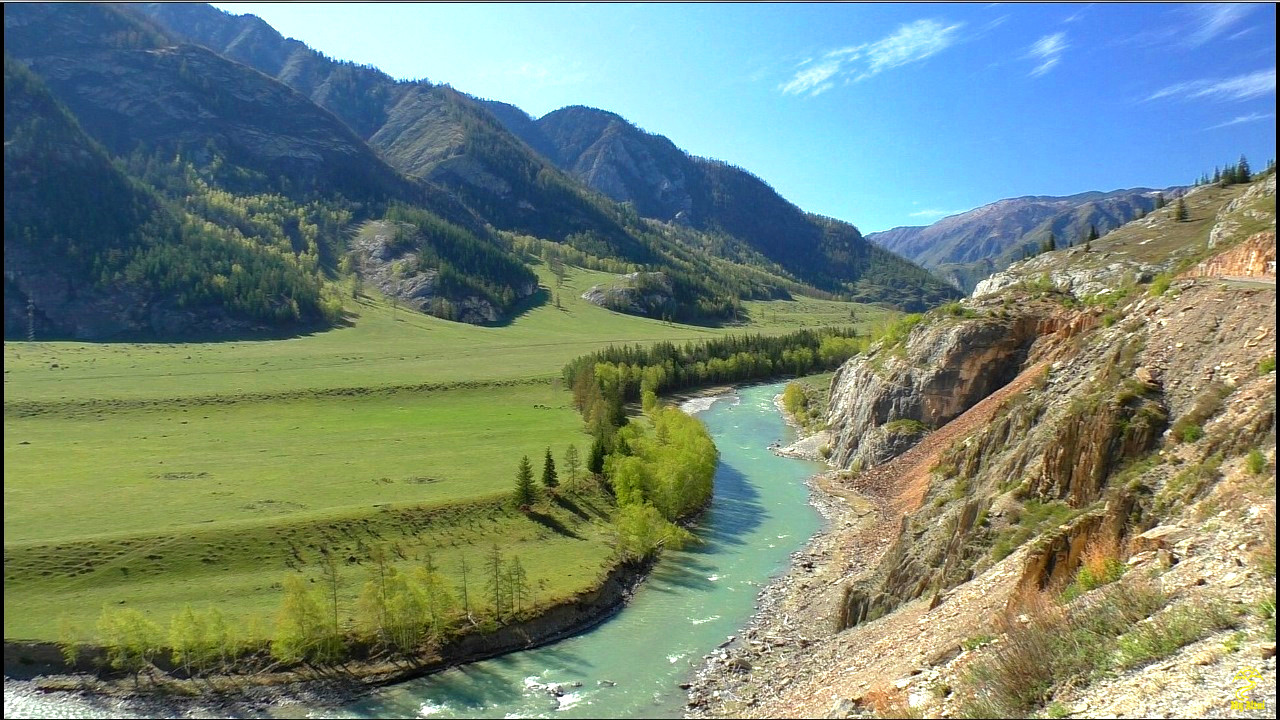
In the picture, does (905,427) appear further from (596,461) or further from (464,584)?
(464,584)

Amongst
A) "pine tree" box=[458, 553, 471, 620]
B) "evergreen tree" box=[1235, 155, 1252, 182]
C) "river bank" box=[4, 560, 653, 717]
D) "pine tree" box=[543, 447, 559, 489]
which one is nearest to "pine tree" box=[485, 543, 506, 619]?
"pine tree" box=[458, 553, 471, 620]

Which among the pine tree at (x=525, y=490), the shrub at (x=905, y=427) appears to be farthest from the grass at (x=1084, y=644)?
the shrub at (x=905, y=427)

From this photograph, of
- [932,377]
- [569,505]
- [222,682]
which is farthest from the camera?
[932,377]

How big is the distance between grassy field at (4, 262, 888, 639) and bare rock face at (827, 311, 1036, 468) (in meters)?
30.2

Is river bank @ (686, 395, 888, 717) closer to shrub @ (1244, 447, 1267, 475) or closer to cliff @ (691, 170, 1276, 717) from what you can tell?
cliff @ (691, 170, 1276, 717)

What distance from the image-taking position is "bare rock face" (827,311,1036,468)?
206 ft

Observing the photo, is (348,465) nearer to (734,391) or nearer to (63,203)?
(734,391)

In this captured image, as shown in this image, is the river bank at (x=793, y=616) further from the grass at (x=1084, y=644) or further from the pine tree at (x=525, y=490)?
the pine tree at (x=525, y=490)

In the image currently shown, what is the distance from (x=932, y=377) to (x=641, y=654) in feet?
139

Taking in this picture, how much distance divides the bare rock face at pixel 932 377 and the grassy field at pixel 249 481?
3019 cm

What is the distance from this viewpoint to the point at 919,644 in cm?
2441

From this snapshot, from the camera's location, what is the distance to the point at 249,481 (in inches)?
2339

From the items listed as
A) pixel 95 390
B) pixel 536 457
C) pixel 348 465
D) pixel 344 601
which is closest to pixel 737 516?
pixel 536 457

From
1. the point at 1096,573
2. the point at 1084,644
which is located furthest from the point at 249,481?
the point at 1084,644
